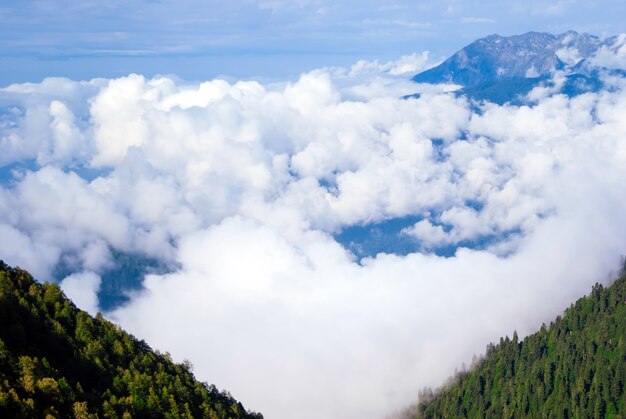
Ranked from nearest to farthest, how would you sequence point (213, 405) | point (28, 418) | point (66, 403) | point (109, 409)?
1. point (28, 418)
2. point (66, 403)
3. point (109, 409)
4. point (213, 405)

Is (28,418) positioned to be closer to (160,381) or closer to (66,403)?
(66,403)

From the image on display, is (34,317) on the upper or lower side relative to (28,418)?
upper

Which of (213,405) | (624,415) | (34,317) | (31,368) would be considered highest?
(34,317)

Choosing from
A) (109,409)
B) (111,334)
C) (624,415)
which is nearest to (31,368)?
(109,409)

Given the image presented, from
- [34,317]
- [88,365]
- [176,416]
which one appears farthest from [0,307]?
[176,416]

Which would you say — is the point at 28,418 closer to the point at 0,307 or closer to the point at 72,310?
the point at 0,307

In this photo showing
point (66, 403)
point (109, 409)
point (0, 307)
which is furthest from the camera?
point (0, 307)

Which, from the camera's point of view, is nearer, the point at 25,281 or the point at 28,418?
the point at 28,418
